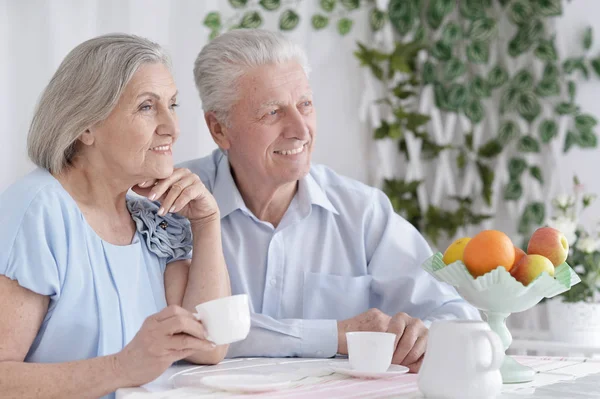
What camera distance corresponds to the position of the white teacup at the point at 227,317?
112cm

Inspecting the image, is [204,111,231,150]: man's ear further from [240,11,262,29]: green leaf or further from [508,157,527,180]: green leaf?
[508,157,527,180]: green leaf

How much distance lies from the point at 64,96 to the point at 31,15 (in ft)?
2.24

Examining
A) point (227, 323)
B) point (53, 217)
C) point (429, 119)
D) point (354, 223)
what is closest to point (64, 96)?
point (53, 217)

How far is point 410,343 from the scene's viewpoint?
4.95ft

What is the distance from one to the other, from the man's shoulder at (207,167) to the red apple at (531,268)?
3.10ft

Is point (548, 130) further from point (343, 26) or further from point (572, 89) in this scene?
point (343, 26)

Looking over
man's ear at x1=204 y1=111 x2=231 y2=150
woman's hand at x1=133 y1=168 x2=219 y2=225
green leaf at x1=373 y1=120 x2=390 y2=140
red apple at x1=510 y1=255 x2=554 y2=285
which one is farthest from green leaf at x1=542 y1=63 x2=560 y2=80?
red apple at x1=510 y1=255 x2=554 y2=285

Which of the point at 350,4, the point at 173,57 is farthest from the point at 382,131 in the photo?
the point at 173,57

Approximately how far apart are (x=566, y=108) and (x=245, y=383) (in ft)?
6.94

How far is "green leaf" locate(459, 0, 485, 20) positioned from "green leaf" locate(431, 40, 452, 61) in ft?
0.49

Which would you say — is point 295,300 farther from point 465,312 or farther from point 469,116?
point 469,116

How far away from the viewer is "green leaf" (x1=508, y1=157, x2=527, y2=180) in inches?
118

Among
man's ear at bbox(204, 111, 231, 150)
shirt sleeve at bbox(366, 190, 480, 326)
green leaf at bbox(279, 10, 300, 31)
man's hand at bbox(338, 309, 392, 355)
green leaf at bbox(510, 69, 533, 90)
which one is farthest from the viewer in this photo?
green leaf at bbox(510, 69, 533, 90)

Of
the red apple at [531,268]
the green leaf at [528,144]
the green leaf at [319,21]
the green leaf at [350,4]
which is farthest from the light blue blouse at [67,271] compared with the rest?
the green leaf at [528,144]
